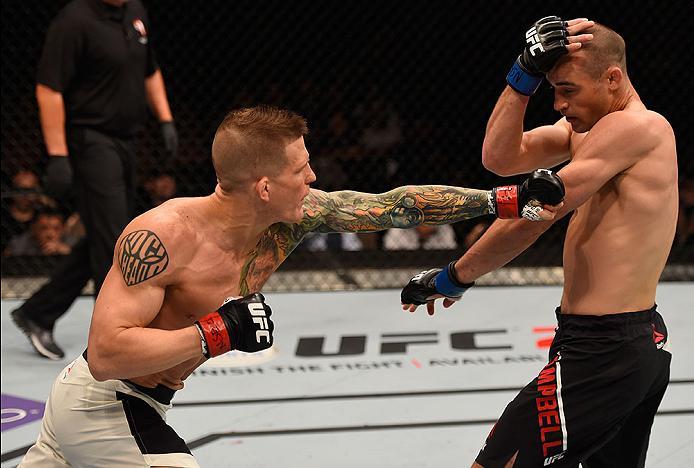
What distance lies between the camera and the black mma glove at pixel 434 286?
2.49m

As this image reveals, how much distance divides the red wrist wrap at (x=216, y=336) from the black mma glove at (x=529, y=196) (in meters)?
0.66

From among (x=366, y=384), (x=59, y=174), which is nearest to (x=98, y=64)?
(x=59, y=174)

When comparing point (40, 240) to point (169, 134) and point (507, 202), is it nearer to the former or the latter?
point (169, 134)

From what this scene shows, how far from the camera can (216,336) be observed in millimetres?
1938

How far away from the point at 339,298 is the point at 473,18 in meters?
1.77

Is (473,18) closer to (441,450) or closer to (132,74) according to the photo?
(132,74)

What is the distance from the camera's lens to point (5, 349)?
448 centimetres

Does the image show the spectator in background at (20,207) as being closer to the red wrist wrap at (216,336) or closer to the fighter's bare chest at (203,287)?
the fighter's bare chest at (203,287)

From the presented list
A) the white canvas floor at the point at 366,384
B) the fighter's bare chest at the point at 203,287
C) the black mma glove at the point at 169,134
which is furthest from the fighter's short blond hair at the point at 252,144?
the black mma glove at the point at 169,134

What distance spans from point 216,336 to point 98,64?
2.47 m

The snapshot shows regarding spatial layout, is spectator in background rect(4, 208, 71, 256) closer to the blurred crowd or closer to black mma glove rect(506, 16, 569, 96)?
the blurred crowd

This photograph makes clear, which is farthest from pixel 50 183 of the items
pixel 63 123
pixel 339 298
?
pixel 339 298

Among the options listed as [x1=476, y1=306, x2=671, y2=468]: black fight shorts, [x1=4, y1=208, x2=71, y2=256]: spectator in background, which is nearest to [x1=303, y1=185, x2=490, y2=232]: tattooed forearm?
[x1=476, y1=306, x2=671, y2=468]: black fight shorts

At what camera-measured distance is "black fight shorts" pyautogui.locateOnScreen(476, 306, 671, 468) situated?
2117 millimetres
